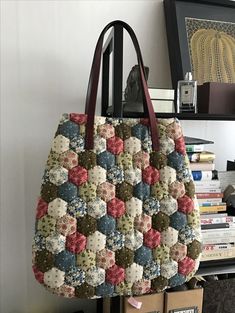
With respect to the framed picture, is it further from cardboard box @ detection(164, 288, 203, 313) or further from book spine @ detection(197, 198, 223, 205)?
cardboard box @ detection(164, 288, 203, 313)

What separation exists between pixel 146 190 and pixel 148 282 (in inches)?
8.9

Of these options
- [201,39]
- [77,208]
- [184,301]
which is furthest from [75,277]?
[201,39]

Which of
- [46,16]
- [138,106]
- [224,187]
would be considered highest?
[46,16]

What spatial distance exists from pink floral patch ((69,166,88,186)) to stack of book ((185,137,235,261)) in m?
0.39

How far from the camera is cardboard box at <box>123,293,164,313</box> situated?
33.9 inches

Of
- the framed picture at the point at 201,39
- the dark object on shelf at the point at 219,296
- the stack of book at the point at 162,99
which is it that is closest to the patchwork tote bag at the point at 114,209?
the stack of book at the point at 162,99

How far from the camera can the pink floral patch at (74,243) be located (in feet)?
2.31

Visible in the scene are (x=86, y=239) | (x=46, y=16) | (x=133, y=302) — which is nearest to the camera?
(x=86, y=239)

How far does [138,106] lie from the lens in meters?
0.86

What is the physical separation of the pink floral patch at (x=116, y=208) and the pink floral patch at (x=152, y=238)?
0.27 feet

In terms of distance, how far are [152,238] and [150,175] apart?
15cm

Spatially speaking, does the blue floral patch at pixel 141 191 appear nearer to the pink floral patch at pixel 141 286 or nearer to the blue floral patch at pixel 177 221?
the blue floral patch at pixel 177 221

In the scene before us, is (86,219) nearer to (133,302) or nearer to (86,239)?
(86,239)

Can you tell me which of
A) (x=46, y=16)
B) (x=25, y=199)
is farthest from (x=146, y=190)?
(x=46, y=16)
